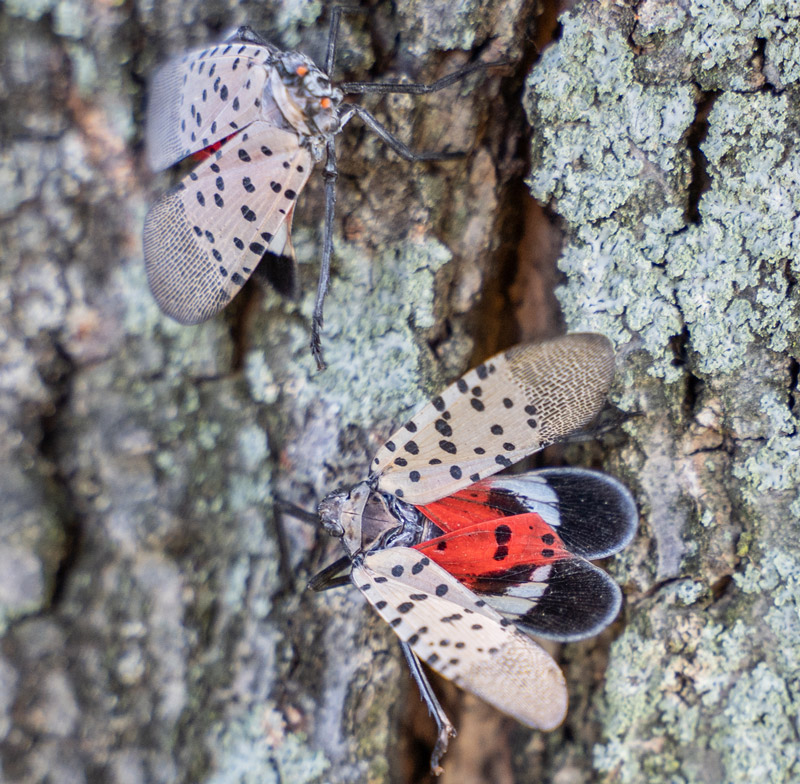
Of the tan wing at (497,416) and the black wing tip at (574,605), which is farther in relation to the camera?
the black wing tip at (574,605)

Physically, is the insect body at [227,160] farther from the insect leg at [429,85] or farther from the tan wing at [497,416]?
the tan wing at [497,416]

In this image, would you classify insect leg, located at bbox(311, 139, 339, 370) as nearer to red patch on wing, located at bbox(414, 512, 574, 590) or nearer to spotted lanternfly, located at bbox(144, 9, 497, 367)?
spotted lanternfly, located at bbox(144, 9, 497, 367)

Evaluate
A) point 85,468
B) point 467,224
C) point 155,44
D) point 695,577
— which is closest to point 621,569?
point 695,577

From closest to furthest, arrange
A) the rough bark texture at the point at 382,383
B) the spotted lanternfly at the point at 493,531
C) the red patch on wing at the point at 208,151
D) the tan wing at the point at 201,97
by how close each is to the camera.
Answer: the rough bark texture at the point at 382,383 → the spotted lanternfly at the point at 493,531 → the tan wing at the point at 201,97 → the red patch on wing at the point at 208,151

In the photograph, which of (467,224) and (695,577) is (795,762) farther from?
(467,224)

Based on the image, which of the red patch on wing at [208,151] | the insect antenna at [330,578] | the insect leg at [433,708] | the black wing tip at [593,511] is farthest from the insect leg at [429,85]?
the insect leg at [433,708]

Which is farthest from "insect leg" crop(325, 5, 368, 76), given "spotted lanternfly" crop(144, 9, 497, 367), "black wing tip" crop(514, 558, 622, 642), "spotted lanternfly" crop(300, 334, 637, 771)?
"black wing tip" crop(514, 558, 622, 642)

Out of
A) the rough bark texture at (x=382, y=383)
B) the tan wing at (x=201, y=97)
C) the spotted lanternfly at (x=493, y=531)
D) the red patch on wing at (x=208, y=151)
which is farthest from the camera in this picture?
the red patch on wing at (x=208, y=151)
